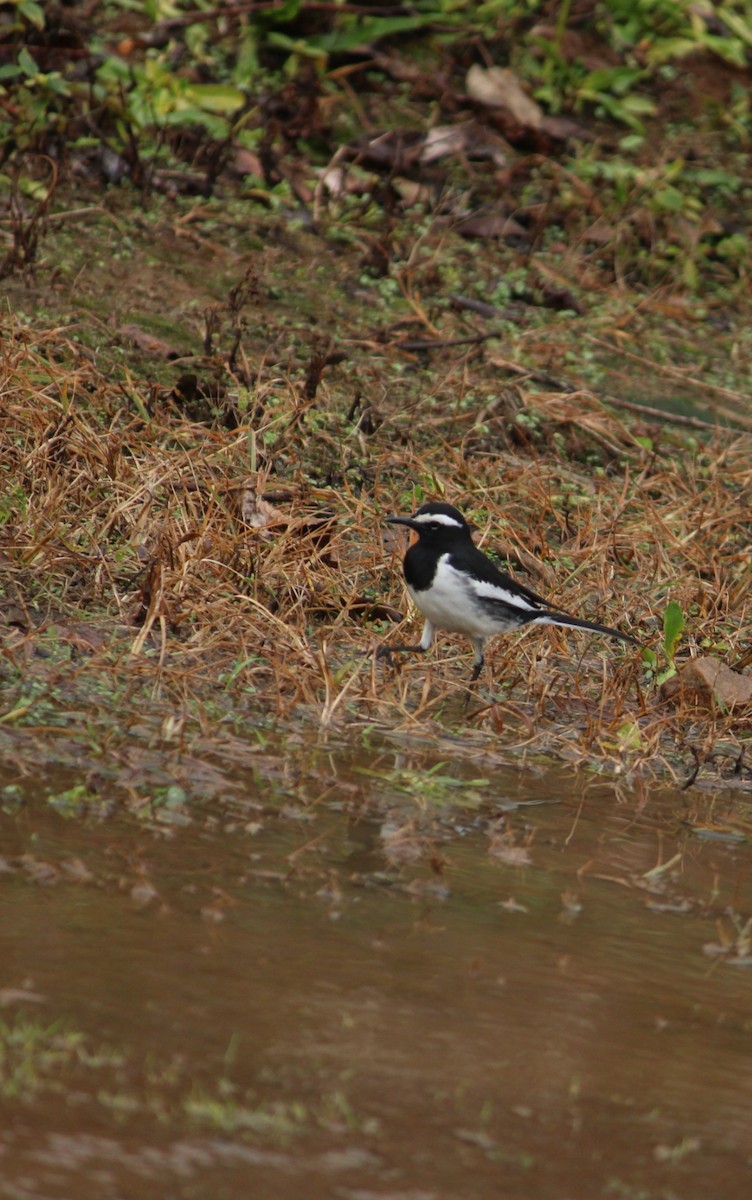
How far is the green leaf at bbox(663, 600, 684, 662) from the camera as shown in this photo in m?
6.01

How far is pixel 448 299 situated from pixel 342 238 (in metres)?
0.76

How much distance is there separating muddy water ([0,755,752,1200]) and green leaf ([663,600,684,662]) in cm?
163

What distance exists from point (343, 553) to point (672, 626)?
151 centimetres

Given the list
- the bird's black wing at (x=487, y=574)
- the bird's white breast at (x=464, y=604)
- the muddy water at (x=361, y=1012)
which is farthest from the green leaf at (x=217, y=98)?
the muddy water at (x=361, y=1012)

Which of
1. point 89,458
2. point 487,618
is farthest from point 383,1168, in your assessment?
point 89,458

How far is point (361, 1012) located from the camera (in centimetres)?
314

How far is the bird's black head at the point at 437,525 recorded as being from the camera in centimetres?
609

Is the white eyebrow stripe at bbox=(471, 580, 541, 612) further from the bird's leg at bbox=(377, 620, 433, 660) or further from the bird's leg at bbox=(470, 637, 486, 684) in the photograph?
the bird's leg at bbox=(377, 620, 433, 660)

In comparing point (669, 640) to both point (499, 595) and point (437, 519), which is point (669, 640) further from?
point (437, 519)

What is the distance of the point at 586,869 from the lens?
4.35m

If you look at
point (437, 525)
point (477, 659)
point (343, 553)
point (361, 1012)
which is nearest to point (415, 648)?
point (477, 659)

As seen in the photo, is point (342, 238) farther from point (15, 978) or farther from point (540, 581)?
point (15, 978)

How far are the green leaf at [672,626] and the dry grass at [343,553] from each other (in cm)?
16

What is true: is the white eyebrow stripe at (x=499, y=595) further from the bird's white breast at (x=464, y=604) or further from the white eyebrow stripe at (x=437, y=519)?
the white eyebrow stripe at (x=437, y=519)
